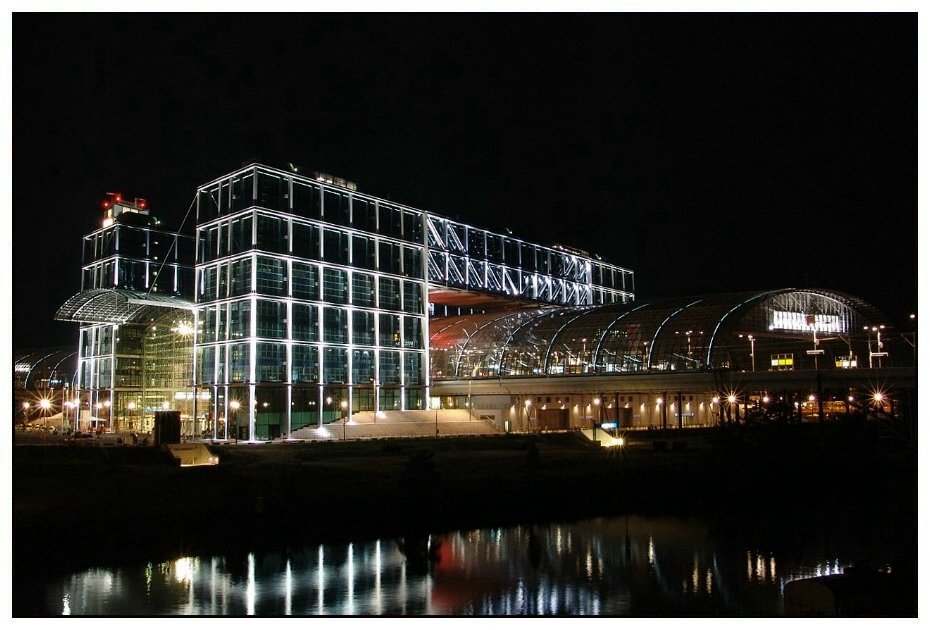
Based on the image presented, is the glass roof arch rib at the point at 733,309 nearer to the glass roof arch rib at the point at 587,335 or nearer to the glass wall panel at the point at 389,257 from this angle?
the glass roof arch rib at the point at 587,335

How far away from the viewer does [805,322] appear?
98.9 m

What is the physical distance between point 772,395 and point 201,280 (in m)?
64.8

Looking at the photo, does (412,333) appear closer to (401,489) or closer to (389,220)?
(389,220)

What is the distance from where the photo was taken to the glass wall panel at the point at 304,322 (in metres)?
90.6

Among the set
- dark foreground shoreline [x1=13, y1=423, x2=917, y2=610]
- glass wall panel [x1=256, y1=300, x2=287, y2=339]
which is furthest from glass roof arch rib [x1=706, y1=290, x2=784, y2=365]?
glass wall panel [x1=256, y1=300, x2=287, y2=339]

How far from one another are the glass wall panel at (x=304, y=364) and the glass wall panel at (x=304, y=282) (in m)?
5.72

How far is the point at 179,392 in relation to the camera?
10744 centimetres

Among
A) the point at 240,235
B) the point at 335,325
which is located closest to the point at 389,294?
the point at 335,325

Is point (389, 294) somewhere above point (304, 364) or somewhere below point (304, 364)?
above

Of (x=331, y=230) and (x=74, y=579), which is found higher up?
(x=331, y=230)

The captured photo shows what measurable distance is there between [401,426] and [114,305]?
3924cm

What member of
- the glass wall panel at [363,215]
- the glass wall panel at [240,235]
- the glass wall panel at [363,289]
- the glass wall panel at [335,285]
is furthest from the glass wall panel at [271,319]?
the glass wall panel at [363,215]

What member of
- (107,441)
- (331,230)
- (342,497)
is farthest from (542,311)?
(342,497)

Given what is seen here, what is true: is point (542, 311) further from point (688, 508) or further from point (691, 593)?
point (691, 593)
